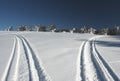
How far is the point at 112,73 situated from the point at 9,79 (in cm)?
445

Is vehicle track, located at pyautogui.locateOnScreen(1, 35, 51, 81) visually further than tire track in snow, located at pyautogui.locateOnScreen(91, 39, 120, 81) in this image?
No

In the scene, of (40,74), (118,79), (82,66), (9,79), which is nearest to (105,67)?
(82,66)

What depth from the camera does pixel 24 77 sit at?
12.0 meters

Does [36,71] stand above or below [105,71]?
above

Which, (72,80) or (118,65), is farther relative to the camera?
(118,65)

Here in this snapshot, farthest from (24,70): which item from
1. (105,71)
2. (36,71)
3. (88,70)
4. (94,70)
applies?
(105,71)

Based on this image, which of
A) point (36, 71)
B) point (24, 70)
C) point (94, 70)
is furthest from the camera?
point (94, 70)

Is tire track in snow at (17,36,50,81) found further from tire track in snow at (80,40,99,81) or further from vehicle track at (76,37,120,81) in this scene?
tire track in snow at (80,40,99,81)

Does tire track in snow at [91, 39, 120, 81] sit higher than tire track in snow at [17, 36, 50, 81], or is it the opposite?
tire track in snow at [17, 36, 50, 81]

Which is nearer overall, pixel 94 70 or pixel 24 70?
pixel 24 70

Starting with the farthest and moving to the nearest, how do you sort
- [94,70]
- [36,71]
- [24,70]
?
1. [94,70]
2. [24,70]
3. [36,71]

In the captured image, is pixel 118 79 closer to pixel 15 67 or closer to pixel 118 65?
pixel 118 65

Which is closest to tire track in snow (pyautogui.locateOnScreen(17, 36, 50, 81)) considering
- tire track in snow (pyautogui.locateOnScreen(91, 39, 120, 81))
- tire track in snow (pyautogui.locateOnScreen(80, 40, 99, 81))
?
tire track in snow (pyautogui.locateOnScreen(80, 40, 99, 81))

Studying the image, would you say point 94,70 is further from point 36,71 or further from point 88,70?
point 36,71
